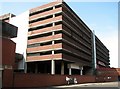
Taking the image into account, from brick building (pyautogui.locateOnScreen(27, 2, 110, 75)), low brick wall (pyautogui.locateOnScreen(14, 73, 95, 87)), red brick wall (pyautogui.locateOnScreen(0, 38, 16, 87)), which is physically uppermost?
brick building (pyautogui.locateOnScreen(27, 2, 110, 75))

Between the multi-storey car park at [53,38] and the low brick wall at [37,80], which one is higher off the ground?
the multi-storey car park at [53,38]

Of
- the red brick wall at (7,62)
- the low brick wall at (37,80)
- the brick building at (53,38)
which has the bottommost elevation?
the low brick wall at (37,80)

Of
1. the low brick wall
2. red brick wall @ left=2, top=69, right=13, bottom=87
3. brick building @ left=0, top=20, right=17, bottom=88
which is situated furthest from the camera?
the low brick wall

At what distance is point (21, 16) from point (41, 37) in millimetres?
11393

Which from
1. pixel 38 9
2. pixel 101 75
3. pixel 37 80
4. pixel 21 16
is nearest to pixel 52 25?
pixel 38 9

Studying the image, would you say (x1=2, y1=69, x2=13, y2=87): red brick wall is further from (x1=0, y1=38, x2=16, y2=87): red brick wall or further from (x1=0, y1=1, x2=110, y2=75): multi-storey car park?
(x1=0, y1=1, x2=110, y2=75): multi-storey car park

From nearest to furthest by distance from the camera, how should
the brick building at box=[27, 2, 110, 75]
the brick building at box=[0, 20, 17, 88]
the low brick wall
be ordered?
1. the brick building at box=[0, 20, 17, 88]
2. the low brick wall
3. the brick building at box=[27, 2, 110, 75]

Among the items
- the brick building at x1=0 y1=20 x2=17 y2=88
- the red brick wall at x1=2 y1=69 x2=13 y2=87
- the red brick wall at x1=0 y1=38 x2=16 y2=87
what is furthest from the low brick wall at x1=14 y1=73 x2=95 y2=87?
the brick building at x1=0 y1=20 x2=17 y2=88

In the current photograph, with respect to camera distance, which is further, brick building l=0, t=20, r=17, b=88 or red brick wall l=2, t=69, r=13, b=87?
red brick wall l=2, t=69, r=13, b=87

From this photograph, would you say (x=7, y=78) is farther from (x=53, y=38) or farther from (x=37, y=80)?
(x=53, y=38)

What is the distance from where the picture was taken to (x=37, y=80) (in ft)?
123

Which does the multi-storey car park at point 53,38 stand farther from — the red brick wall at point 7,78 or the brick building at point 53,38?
the red brick wall at point 7,78

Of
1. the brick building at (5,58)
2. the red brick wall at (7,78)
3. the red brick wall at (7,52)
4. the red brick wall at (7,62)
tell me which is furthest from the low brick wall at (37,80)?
the red brick wall at (7,52)

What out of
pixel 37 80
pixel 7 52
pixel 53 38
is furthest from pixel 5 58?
pixel 53 38
